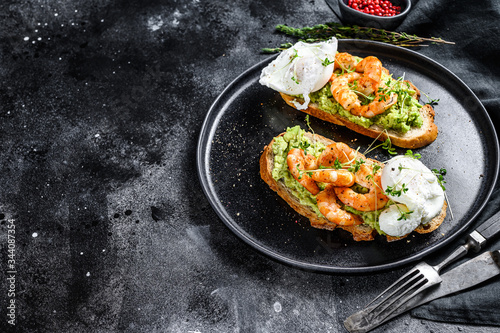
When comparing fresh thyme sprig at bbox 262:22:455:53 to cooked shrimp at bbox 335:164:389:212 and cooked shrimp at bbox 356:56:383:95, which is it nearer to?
cooked shrimp at bbox 356:56:383:95

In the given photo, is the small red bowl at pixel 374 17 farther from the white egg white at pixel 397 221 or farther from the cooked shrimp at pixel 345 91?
the white egg white at pixel 397 221

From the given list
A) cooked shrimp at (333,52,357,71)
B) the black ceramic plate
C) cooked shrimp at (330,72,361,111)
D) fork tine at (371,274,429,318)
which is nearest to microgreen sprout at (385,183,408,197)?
the black ceramic plate

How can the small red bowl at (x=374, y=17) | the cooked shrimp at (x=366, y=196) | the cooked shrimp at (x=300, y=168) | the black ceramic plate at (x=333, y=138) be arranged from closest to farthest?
the cooked shrimp at (x=366, y=196) < the cooked shrimp at (x=300, y=168) < the black ceramic plate at (x=333, y=138) < the small red bowl at (x=374, y=17)

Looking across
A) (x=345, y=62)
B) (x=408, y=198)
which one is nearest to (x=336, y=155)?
(x=408, y=198)

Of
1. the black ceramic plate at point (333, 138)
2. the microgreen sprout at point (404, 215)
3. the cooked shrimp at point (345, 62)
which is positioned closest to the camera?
the microgreen sprout at point (404, 215)

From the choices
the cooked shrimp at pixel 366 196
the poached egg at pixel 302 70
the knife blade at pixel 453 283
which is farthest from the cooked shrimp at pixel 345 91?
the knife blade at pixel 453 283

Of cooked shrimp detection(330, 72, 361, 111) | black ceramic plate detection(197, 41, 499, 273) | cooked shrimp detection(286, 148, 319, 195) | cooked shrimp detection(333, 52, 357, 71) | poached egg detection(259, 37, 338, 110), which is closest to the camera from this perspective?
cooked shrimp detection(286, 148, 319, 195)
